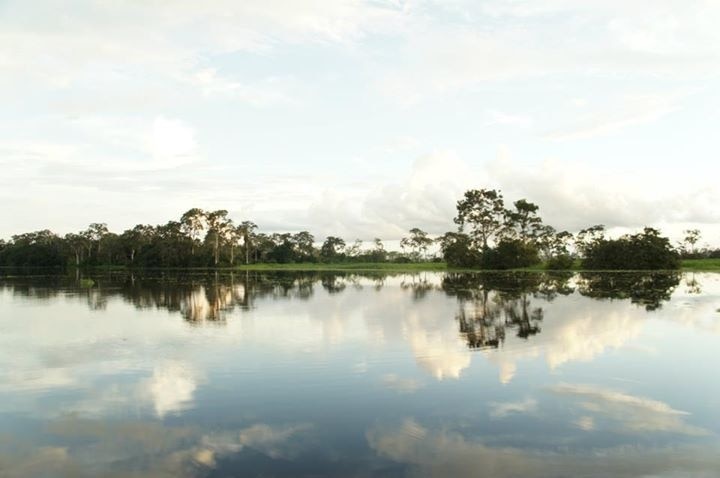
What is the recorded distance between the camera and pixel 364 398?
11078mm

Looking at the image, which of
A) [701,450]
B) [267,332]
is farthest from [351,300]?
[701,450]

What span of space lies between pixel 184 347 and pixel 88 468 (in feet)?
31.5

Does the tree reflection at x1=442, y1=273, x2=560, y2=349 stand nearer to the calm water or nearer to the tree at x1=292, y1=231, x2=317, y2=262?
the calm water

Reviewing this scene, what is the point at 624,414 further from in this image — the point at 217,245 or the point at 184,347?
the point at 217,245

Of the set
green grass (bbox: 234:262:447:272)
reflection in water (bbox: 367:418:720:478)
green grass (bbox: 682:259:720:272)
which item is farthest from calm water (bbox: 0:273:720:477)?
green grass (bbox: 234:262:447:272)

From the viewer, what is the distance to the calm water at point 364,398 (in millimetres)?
7906

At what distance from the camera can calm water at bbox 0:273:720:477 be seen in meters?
7.91

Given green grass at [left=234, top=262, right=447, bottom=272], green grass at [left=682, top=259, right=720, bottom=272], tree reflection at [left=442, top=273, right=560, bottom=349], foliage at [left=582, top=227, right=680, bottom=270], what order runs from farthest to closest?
green grass at [left=234, top=262, right=447, bottom=272] → green grass at [left=682, top=259, right=720, bottom=272] → foliage at [left=582, top=227, right=680, bottom=270] → tree reflection at [left=442, top=273, right=560, bottom=349]

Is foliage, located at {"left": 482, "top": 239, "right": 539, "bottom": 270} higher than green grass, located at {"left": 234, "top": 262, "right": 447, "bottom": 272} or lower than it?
higher

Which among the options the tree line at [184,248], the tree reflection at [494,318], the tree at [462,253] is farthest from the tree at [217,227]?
the tree reflection at [494,318]

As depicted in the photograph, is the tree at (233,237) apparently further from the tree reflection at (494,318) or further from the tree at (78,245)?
the tree reflection at (494,318)

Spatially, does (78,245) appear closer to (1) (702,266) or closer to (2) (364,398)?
(1) (702,266)

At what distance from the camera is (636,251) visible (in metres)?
85.4

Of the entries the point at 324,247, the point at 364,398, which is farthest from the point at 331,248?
the point at 364,398
